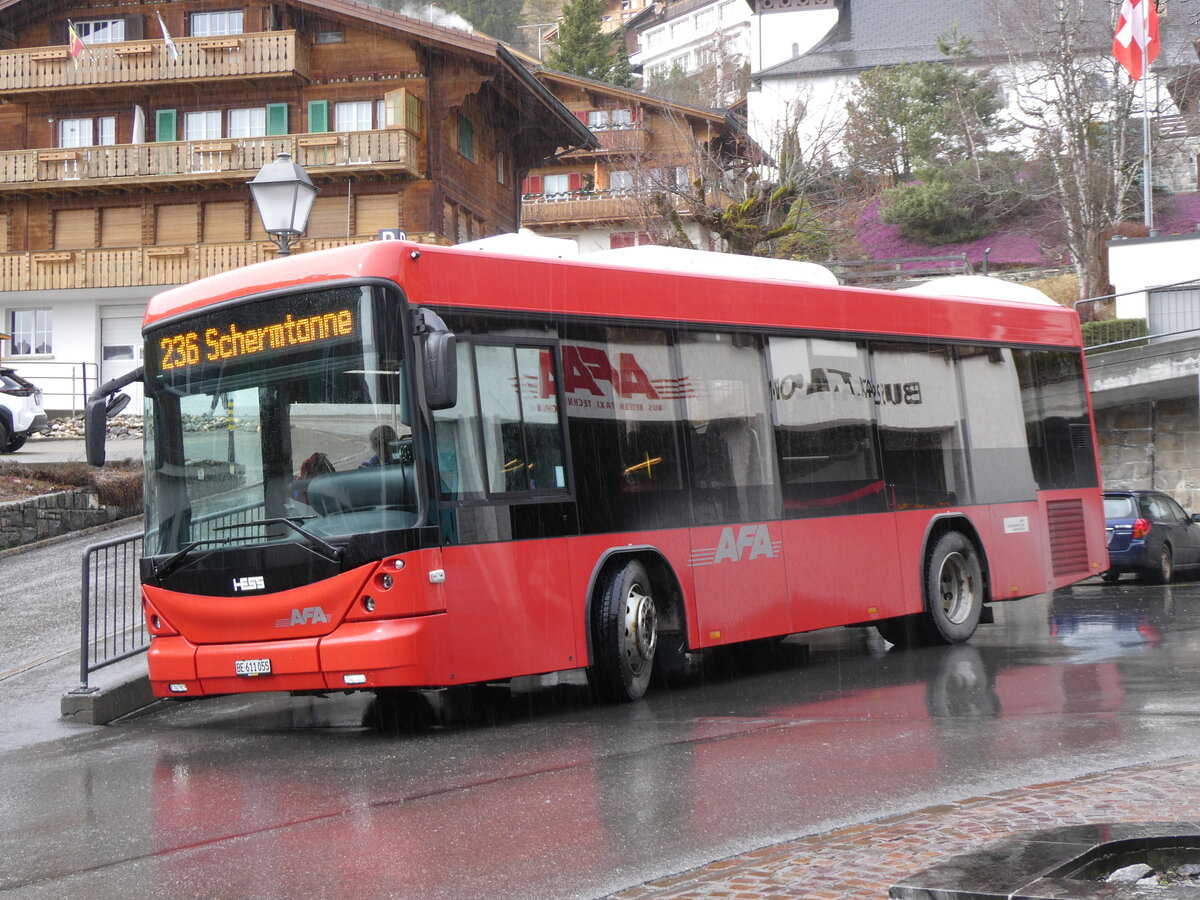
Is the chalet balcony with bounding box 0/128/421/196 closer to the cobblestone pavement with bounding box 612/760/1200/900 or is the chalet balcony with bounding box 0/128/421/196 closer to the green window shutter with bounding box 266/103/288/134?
the green window shutter with bounding box 266/103/288/134

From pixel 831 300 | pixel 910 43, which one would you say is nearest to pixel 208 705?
pixel 831 300

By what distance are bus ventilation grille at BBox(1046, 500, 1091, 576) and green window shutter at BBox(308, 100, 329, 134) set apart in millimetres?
32904

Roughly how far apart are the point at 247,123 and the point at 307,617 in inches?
1558

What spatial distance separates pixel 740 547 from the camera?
12195 millimetres

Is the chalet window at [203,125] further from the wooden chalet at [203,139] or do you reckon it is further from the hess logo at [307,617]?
the hess logo at [307,617]

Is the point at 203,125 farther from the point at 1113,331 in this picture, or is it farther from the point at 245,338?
the point at 245,338

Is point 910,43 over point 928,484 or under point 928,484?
over

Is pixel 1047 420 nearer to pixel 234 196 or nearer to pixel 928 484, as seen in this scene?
pixel 928 484

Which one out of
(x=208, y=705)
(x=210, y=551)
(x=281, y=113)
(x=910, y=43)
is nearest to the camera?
(x=210, y=551)

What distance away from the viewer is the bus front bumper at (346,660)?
9430 mm

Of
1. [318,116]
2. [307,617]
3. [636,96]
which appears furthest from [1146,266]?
[307,617]

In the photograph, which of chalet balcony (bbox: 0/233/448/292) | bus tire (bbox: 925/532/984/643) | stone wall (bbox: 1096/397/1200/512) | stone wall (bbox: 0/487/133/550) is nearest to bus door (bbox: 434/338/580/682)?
bus tire (bbox: 925/532/984/643)

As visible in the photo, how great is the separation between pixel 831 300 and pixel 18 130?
41.1m

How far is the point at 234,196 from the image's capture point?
46.7 meters
